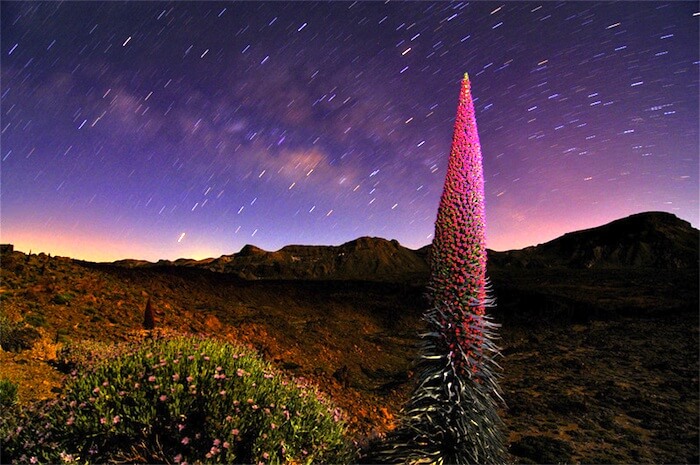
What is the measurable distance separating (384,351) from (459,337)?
13.9m

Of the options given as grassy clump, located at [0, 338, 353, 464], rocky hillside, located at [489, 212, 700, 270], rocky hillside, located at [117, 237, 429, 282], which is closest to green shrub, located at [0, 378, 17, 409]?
grassy clump, located at [0, 338, 353, 464]

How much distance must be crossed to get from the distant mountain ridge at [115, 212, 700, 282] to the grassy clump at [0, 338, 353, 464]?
216 feet

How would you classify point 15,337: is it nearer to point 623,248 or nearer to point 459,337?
point 459,337

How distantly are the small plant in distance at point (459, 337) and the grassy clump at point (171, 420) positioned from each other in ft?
4.32

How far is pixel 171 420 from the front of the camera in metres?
4.19

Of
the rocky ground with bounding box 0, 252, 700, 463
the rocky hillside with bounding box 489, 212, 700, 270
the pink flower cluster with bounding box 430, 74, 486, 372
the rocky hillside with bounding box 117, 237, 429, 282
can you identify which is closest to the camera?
the pink flower cluster with bounding box 430, 74, 486, 372

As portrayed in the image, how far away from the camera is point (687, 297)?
3503cm

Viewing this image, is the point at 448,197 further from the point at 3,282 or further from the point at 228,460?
the point at 3,282

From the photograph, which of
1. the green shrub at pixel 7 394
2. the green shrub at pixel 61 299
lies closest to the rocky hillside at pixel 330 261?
the green shrub at pixel 61 299

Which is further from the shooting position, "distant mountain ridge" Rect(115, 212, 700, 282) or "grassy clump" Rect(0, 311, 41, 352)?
"distant mountain ridge" Rect(115, 212, 700, 282)

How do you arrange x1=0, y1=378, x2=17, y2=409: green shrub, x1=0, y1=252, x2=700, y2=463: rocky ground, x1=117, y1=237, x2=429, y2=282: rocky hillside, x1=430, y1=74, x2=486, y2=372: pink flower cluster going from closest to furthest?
x1=430, y1=74, x2=486, y2=372: pink flower cluster, x1=0, y1=378, x2=17, y2=409: green shrub, x1=0, y1=252, x2=700, y2=463: rocky ground, x1=117, y1=237, x2=429, y2=282: rocky hillside

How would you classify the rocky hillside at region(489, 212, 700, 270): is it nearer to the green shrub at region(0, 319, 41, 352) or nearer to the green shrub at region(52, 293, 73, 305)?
the green shrub at region(52, 293, 73, 305)

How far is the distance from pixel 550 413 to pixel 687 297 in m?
34.6

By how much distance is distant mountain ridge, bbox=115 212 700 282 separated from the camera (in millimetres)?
76188
